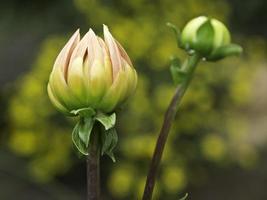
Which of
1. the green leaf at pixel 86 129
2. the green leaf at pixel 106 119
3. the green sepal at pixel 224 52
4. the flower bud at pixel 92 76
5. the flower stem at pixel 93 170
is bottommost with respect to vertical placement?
the flower stem at pixel 93 170

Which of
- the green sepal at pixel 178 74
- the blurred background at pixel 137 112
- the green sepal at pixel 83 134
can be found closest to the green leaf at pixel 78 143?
the green sepal at pixel 83 134

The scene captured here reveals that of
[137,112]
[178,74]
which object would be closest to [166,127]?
[178,74]

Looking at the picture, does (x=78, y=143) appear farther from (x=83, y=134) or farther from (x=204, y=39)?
(x=204, y=39)

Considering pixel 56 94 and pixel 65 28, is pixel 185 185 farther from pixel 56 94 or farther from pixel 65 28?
pixel 56 94

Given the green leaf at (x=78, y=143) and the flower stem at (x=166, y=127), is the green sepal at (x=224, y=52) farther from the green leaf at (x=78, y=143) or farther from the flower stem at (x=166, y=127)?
the green leaf at (x=78, y=143)

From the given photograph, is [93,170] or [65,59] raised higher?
[65,59]

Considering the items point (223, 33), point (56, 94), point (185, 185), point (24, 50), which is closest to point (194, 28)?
point (223, 33)

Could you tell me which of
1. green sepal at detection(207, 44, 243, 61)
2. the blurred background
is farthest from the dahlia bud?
the blurred background
